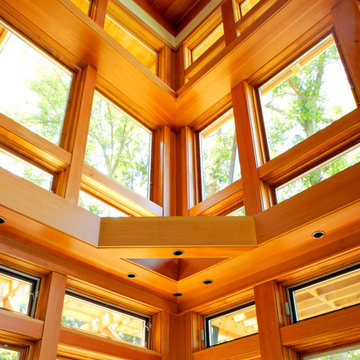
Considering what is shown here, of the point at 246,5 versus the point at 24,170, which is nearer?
the point at 24,170

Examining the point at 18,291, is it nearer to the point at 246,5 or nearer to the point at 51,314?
the point at 51,314

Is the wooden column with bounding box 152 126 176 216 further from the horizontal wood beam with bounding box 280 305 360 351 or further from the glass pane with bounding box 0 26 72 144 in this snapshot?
the horizontal wood beam with bounding box 280 305 360 351

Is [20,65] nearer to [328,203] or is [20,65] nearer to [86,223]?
[86,223]

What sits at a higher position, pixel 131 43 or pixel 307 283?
pixel 131 43

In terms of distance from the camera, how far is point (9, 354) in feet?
9.37

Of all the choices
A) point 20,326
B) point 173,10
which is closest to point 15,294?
point 20,326

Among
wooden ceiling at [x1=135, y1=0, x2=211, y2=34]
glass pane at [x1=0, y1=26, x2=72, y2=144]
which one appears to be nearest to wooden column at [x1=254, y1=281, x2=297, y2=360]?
glass pane at [x1=0, y1=26, x2=72, y2=144]

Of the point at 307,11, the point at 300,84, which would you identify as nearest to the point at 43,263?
the point at 300,84

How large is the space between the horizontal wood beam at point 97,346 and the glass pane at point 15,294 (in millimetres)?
347

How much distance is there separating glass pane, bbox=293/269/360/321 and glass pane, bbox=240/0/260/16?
3218 millimetres

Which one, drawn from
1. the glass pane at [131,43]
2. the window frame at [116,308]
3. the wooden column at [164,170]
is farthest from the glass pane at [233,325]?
the glass pane at [131,43]

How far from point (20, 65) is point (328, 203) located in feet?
9.51

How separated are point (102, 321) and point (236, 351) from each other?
1.15 m

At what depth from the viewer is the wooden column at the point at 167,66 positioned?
5273mm
